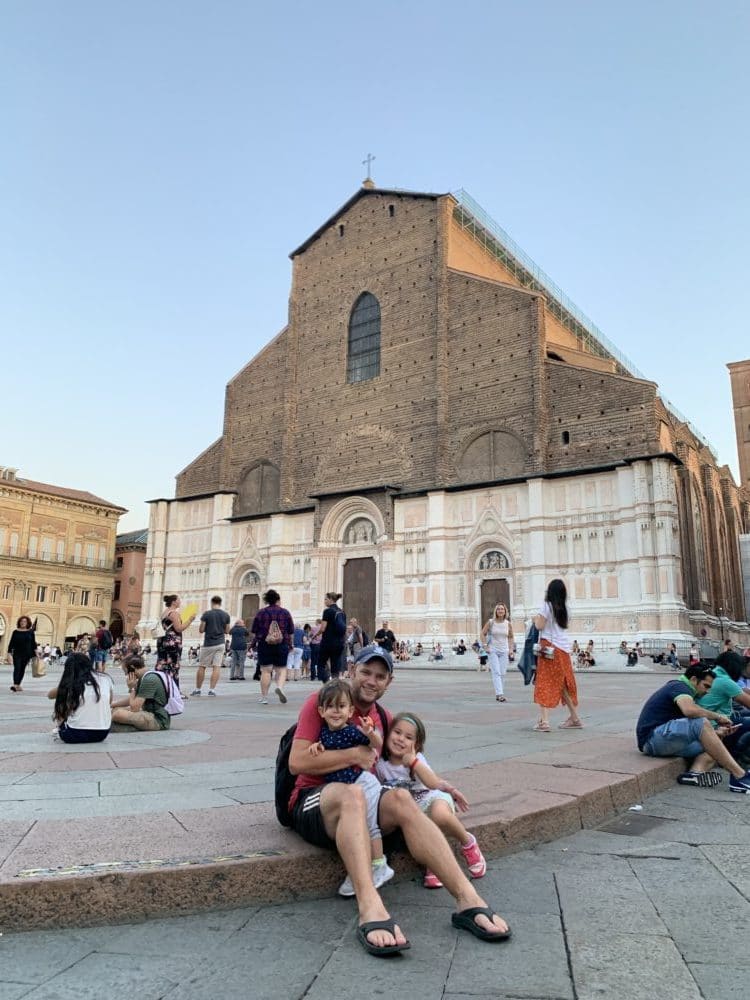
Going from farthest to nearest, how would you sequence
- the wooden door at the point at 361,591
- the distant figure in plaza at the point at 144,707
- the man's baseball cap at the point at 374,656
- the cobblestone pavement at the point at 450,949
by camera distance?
1. the wooden door at the point at 361,591
2. the distant figure in plaza at the point at 144,707
3. the man's baseball cap at the point at 374,656
4. the cobblestone pavement at the point at 450,949

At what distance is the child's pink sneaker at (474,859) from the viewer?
335cm

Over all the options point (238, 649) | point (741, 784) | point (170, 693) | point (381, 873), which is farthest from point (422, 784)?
point (238, 649)

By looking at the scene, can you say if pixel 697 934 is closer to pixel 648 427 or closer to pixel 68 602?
pixel 648 427

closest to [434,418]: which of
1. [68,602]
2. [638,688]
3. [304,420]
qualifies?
[304,420]

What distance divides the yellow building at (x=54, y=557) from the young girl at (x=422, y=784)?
48.1 meters

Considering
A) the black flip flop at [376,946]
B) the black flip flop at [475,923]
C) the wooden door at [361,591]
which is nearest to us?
the black flip flop at [376,946]

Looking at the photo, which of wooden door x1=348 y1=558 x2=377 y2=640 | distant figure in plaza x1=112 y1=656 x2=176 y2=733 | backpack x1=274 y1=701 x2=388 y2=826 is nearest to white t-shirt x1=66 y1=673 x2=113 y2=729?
distant figure in plaza x1=112 y1=656 x2=176 y2=733

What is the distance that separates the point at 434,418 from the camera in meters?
30.9

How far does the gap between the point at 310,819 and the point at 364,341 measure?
32.3 m

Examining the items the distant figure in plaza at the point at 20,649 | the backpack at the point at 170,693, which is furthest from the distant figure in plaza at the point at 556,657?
the distant figure in plaza at the point at 20,649

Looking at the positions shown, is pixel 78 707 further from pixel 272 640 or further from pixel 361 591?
pixel 361 591

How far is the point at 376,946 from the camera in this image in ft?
8.26

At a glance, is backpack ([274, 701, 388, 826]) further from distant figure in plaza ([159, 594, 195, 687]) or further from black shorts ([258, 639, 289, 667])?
black shorts ([258, 639, 289, 667])

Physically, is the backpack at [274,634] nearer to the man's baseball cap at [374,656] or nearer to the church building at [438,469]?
the man's baseball cap at [374,656]
